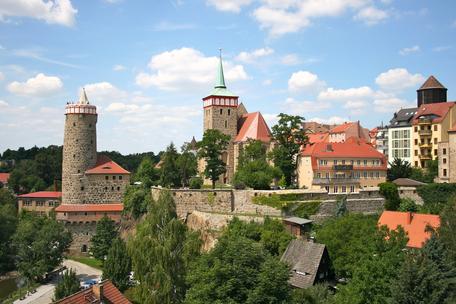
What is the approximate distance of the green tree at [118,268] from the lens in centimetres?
3719

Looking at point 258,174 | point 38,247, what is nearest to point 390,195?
point 258,174

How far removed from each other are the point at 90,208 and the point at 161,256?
2638 centimetres

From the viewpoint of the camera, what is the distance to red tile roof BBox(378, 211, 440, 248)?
3303 centimetres

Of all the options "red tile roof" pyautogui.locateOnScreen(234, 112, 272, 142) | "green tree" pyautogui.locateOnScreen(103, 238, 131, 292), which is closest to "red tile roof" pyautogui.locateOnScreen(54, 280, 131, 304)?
"green tree" pyautogui.locateOnScreen(103, 238, 131, 292)

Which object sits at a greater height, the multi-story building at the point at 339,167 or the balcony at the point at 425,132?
the balcony at the point at 425,132

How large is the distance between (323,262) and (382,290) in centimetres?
597

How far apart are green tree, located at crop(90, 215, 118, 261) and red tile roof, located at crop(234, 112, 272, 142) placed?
19.5m

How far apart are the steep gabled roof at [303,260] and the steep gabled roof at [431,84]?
4223 cm

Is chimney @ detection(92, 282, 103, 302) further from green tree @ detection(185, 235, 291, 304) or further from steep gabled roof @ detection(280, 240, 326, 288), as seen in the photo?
steep gabled roof @ detection(280, 240, 326, 288)

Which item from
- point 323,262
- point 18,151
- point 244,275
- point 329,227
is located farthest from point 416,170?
point 18,151

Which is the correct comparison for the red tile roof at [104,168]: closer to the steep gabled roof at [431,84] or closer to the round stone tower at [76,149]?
the round stone tower at [76,149]

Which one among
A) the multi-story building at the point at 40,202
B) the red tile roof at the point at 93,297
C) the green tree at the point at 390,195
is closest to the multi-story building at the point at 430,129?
the green tree at the point at 390,195

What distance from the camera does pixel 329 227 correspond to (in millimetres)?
33000

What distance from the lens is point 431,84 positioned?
2532 inches
